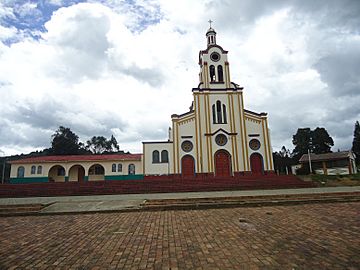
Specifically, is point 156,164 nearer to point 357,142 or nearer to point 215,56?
point 215,56

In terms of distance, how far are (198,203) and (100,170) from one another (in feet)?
88.4

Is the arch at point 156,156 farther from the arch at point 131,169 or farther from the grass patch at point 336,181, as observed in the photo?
the grass patch at point 336,181

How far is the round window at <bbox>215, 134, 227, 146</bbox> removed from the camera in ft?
88.7

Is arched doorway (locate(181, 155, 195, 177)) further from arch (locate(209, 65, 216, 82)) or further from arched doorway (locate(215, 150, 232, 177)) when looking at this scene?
arch (locate(209, 65, 216, 82))

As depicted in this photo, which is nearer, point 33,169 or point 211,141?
point 211,141

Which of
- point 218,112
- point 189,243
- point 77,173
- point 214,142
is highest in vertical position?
point 218,112

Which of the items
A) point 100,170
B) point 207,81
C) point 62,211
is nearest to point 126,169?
point 100,170

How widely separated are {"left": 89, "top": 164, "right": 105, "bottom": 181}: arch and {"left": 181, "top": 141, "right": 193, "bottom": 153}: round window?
13.8m

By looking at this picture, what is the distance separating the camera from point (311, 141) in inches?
2525

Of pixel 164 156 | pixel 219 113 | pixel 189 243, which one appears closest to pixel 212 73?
pixel 219 113

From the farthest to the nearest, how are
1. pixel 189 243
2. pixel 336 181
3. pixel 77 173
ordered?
pixel 77 173
pixel 336 181
pixel 189 243

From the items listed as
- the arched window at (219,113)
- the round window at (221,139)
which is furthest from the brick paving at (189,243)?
the arched window at (219,113)

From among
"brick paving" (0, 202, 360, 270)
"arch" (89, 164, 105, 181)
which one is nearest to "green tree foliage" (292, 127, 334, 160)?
"arch" (89, 164, 105, 181)

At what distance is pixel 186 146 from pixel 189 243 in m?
22.2
